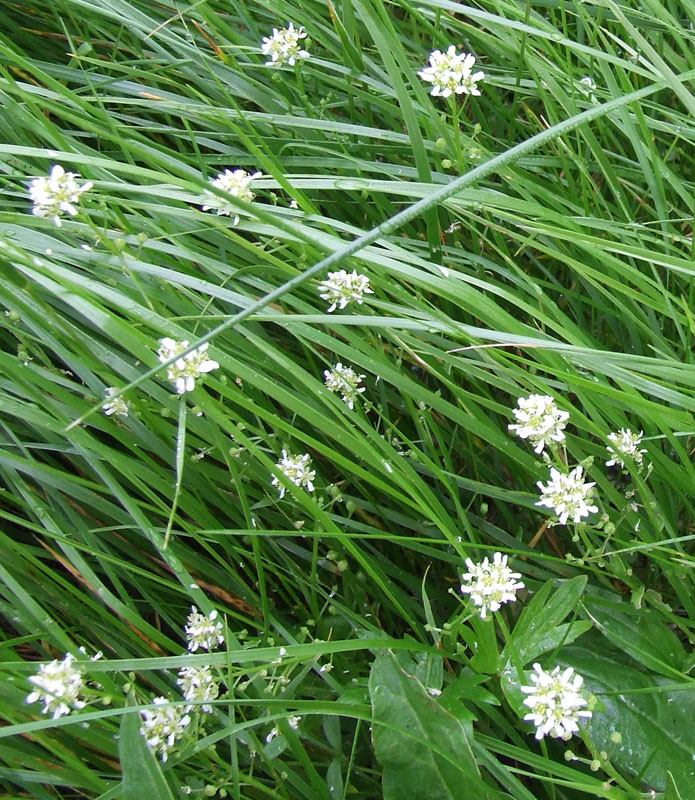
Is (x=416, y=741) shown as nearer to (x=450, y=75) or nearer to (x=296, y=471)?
(x=296, y=471)

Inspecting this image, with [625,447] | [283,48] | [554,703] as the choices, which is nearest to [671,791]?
[554,703]

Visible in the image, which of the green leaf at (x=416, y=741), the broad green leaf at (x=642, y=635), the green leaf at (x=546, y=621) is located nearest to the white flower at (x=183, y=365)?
the green leaf at (x=416, y=741)

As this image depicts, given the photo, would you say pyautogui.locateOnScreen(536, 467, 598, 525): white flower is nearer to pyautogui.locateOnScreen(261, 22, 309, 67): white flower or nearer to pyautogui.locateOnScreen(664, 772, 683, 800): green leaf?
pyautogui.locateOnScreen(664, 772, 683, 800): green leaf

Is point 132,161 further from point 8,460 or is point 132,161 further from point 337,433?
point 337,433

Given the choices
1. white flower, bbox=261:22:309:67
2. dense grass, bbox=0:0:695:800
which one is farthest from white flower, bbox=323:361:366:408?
A: white flower, bbox=261:22:309:67

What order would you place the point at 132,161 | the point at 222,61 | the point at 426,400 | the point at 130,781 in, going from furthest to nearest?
the point at 222,61
the point at 132,161
the point at 426,400
the point at 130,781

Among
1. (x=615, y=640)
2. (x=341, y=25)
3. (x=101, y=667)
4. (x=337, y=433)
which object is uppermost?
(x=341, y=25)

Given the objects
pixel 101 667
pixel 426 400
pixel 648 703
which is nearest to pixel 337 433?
pixel 426 400
